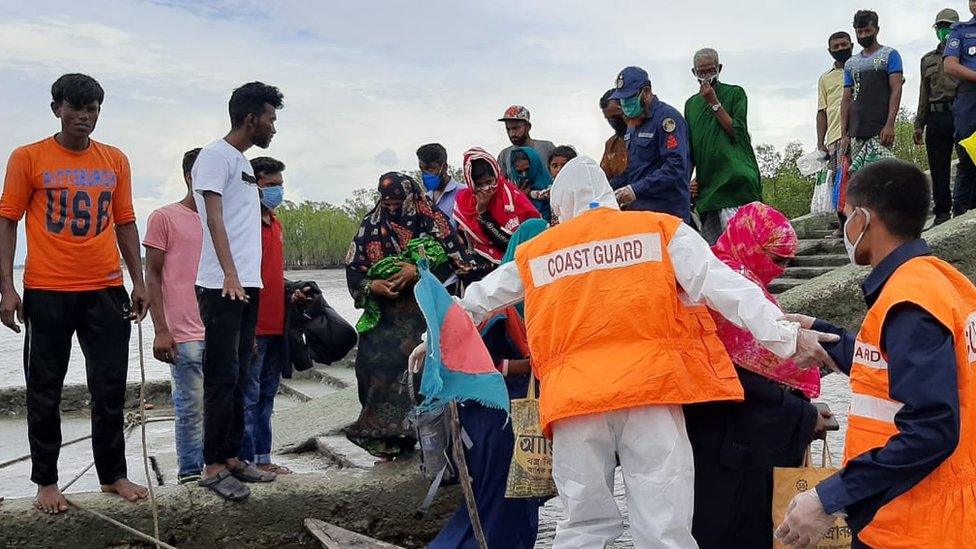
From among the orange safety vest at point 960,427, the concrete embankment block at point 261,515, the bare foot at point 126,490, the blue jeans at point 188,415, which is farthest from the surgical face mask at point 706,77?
the orange safety vest at point 960,427

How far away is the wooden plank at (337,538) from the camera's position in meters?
4.58

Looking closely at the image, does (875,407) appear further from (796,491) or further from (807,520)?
(796,491)

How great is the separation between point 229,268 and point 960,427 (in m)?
3.20

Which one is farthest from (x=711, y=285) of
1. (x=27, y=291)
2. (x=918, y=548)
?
(x=27, y=291)

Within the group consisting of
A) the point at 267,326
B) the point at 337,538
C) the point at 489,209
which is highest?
the point at 489,209

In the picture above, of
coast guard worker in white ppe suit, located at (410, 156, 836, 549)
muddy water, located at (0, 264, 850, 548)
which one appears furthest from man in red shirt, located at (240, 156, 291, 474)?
coast guard worker in white ppe suit, located at (410, 156, 836, 549)

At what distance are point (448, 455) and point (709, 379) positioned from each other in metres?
1.69

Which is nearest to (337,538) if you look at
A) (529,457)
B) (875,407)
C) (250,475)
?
(250,475)

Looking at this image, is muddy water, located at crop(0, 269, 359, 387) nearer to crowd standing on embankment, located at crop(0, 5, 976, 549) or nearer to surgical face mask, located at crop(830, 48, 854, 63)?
crowd standing on embankment, located at crop(0, 5, 976, 549)

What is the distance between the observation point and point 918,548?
2295 millimetres

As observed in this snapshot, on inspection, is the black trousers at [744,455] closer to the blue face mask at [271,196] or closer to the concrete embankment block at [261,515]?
the concrete embankment block at [261,515]

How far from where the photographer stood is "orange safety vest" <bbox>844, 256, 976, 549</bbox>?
2.27m

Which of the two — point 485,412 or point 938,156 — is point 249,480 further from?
point 938,156

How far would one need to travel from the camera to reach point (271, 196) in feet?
19.6
